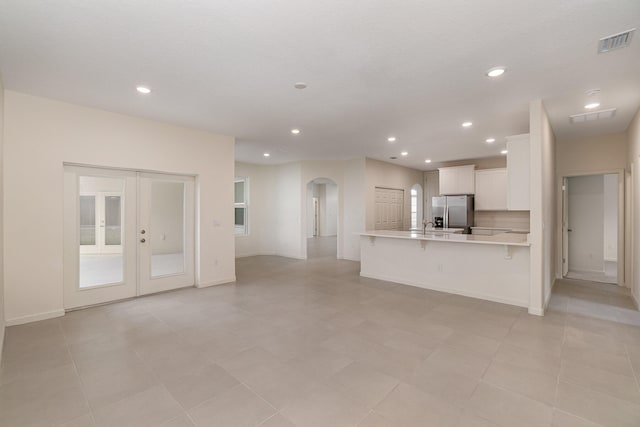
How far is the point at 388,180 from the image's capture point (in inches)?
349

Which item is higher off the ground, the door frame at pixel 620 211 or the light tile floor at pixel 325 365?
the door frame at pixel 620 211

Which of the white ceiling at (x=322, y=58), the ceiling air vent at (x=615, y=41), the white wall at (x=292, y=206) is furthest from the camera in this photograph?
the white wall at (x=292, y=206)

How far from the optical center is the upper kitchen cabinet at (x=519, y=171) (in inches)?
160

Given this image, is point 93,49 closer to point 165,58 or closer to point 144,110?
point 165,58

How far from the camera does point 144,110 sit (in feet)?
13.7

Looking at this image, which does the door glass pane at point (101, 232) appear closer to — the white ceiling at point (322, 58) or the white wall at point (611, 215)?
the white ceiling at point (322, 58)

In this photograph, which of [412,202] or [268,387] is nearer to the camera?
[268,387]

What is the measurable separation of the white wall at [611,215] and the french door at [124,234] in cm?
913

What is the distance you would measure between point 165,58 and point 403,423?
360cm

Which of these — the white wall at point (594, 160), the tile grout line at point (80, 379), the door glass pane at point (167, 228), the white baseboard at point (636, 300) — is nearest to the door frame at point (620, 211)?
the white wall at point (594, 160)

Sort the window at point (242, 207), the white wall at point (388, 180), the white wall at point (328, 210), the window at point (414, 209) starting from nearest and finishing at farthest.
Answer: the white wall at point (388, 180) < the window at point (242, 207) < the window at point (414, 209) < the white wall at point (328, 210)

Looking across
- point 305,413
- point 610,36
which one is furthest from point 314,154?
point 305,413

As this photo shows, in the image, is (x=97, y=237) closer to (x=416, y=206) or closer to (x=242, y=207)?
(x=242, y=207)

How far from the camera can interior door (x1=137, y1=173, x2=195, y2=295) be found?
4.75 metres
